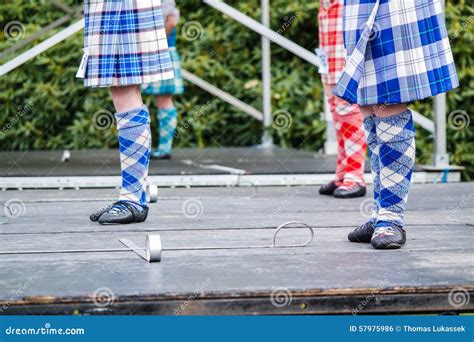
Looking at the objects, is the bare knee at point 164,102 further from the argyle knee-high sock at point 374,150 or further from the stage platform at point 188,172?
the argyle knee-high sock at point 374,150

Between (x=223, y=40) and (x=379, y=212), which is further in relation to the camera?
(x=223, y=40)

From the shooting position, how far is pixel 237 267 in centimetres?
253

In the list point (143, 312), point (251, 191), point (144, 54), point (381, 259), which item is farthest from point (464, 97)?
point (143, 312)

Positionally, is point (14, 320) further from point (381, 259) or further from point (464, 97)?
point (464, 97)

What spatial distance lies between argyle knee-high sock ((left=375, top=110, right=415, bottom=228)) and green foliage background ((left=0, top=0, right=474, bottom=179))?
4.22 metres

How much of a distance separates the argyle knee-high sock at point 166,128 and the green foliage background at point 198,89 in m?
1.49

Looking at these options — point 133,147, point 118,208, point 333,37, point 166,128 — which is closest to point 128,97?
point 133,147

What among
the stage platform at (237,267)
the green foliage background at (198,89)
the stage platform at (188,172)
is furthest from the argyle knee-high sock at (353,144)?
→ the green foliage background at (198,89)

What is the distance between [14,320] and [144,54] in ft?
4.50

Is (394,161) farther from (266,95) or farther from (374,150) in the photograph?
(266,95)

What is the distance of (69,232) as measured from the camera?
321 centimetres

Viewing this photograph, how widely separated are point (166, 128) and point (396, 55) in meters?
3.03

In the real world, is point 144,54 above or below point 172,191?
above

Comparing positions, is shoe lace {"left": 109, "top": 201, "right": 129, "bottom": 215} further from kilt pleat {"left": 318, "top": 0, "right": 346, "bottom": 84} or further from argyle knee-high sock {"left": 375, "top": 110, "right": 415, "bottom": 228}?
kilt pleat {"left": 318, "top": 0, "right": 346, "bottom": 84}
